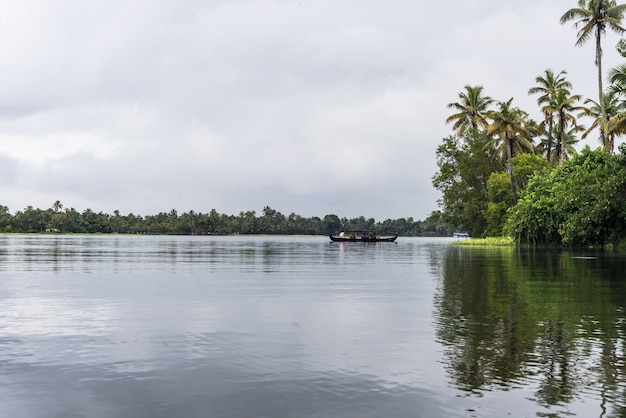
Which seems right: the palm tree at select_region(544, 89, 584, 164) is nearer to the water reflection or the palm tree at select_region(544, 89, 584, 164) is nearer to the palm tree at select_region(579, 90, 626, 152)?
the palm tree at select_region(579, 90, 626, 152)

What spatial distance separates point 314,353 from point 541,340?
14.3 feet

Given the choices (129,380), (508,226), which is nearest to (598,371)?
(129,380)

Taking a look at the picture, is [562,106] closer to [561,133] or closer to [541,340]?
[561,133]

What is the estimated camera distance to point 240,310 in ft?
56.2

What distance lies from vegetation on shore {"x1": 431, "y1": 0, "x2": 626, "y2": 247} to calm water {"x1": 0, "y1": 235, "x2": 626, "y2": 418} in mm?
44267

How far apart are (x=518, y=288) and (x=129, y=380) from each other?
16.7 meters

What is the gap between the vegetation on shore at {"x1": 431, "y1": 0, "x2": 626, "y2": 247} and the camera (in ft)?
202

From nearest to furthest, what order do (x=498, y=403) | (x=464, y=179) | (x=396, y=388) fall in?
(x=498, y=403)
(x=396, y=388)
(x=464, y=179)

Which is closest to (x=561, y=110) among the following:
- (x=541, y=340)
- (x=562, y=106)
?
(x=562, y=106)

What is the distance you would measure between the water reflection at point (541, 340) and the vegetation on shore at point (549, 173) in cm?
4118

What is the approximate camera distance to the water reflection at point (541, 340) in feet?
28.1

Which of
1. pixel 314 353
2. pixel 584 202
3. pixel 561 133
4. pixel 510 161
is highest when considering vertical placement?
pixel 561 133

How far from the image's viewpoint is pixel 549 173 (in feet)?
253

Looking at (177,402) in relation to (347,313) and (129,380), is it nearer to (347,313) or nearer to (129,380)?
(129,380)
